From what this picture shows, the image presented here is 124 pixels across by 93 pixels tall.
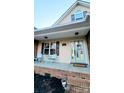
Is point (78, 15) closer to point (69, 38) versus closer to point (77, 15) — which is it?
point (77, 15)

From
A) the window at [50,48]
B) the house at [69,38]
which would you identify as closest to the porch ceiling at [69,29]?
the house at [69,38]

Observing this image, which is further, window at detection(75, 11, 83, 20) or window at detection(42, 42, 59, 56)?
window at detection(42, 42, 59, 56)

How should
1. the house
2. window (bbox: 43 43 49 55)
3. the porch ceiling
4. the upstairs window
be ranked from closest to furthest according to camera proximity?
the porch ceiling → the house → the upstairs window → window (bbox: 43 43 49 55)

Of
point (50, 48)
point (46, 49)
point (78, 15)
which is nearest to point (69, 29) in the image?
point (78, 15)

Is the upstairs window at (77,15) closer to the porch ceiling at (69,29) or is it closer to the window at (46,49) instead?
the porch ceiling at (69,29)

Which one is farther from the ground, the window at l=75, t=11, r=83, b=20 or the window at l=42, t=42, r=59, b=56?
the window at l=75, t=11, r=83, b=20

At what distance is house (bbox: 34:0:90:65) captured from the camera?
15.4 feet

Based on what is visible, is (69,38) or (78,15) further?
(69,38)

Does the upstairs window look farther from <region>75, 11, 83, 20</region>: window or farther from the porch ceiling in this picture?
the porch ceiling

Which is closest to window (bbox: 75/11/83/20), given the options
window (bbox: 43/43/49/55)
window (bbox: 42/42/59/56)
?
window (bbox: 42/42/59/56)

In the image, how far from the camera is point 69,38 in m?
5.54
